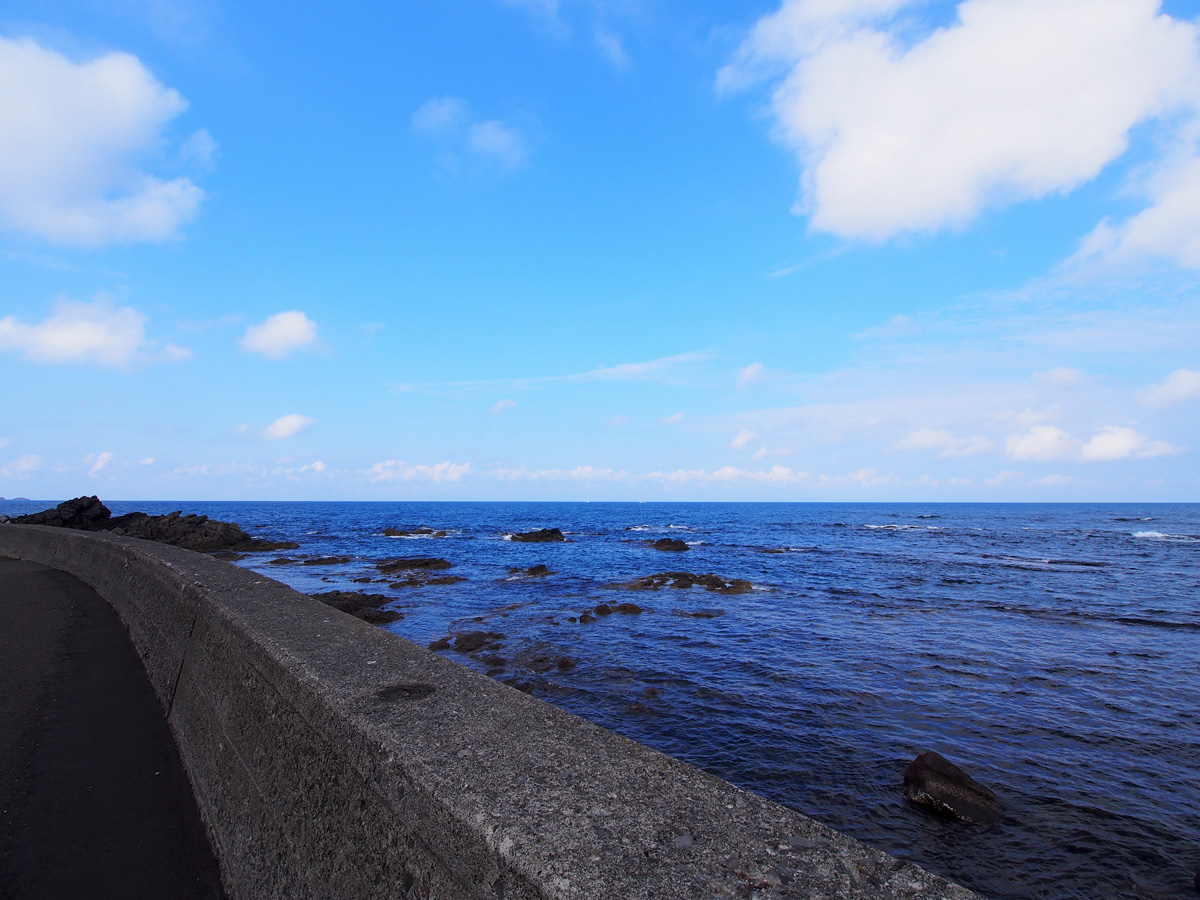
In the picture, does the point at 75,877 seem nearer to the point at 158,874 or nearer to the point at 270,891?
the point at 158,874

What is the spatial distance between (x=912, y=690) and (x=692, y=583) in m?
13.3

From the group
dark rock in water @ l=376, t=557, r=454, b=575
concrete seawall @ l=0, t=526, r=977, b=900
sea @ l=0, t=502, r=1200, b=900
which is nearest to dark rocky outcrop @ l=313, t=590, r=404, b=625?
sea @ l=0, t=502, r=1200, b=900

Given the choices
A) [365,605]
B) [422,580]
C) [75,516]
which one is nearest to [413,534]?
[75,516]

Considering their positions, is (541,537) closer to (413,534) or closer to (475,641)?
(413,534)

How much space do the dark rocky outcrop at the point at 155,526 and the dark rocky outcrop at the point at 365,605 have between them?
18603 millimetres

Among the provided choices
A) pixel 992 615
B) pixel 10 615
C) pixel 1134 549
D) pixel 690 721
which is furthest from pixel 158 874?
pixel 1134 549

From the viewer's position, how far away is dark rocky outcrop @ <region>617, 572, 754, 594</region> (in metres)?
22.6

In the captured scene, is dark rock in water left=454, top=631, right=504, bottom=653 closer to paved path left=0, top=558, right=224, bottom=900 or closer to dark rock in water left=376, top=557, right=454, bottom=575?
paved path left=0, top=558, right=224, bottom=900

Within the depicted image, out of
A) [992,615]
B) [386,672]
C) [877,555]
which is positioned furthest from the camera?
[877,555]

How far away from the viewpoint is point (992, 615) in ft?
58.4

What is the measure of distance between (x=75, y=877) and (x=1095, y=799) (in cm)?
943

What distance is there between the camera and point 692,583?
2370cm

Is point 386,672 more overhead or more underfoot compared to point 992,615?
more overhead

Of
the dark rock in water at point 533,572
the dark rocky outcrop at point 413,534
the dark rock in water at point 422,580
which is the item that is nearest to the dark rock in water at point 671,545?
the dark rock in water at point 533,572
